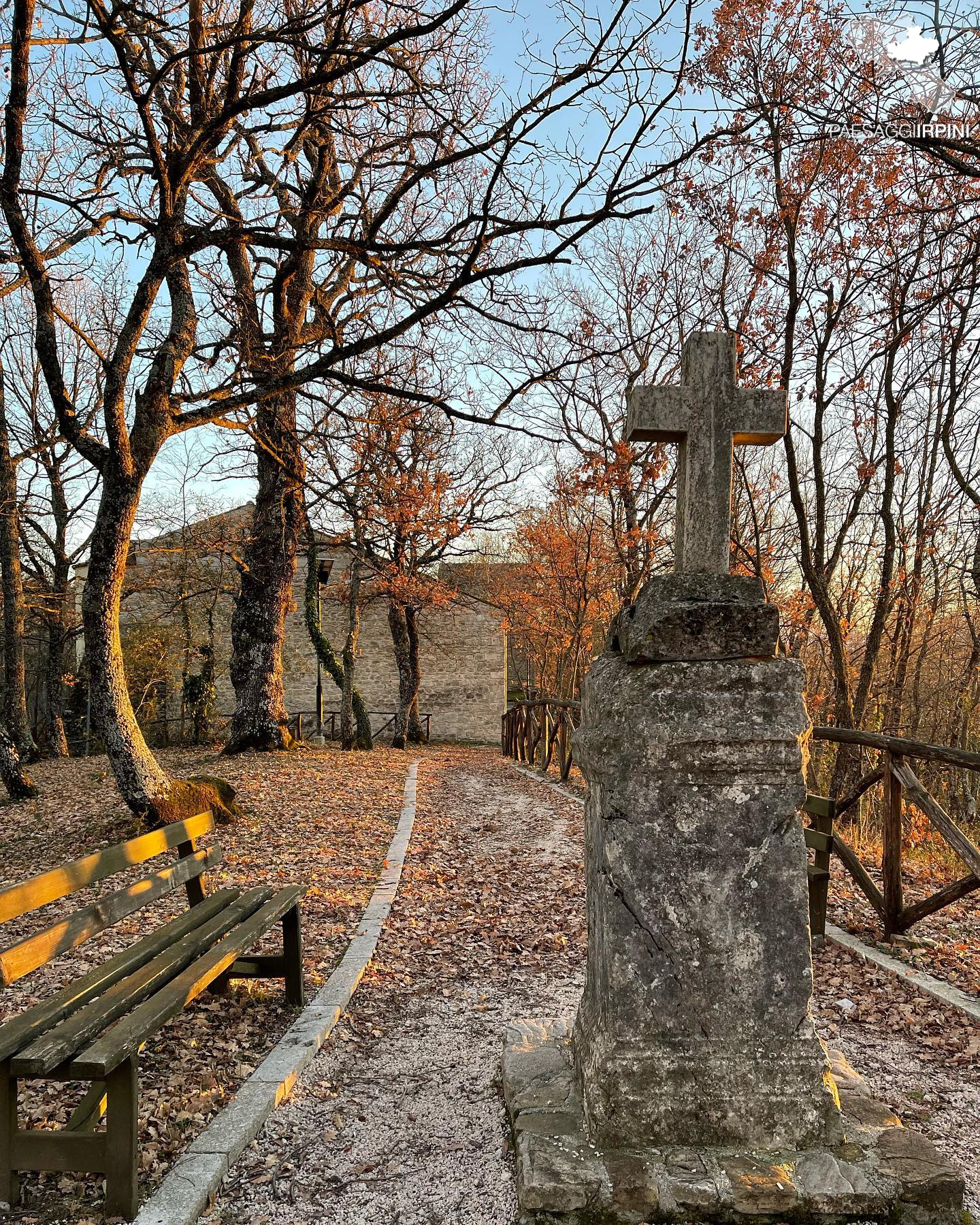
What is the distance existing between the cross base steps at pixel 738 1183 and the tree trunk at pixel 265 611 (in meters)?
12.0

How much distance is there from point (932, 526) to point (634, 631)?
409 inches

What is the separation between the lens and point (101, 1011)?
2715mm

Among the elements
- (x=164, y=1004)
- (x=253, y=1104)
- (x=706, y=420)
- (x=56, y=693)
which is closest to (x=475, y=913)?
(x=253, y=1104)

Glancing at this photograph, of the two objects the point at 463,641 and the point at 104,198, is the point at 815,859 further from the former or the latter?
the point at 463,641

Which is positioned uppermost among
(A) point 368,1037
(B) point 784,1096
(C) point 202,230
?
(C) point 202,230

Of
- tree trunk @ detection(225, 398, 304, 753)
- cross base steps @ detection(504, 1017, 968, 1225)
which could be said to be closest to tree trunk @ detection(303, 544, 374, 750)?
tree trunk @ detection(225, 398, 304, 753)

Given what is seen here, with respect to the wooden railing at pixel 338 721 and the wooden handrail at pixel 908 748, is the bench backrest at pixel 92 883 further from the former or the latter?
the wooden railing at pixel 338 721

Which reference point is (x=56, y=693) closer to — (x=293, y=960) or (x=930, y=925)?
(x=293, y=960)

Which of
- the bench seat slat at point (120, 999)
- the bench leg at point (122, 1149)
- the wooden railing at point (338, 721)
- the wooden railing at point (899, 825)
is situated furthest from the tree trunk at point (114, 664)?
the wooden railing at point (338, 721)

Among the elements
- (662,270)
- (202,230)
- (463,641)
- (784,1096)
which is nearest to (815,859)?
(784,1096)

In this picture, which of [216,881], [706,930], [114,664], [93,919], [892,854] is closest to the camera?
[706,930]

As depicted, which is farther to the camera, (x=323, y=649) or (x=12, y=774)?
(x=323, y=649)

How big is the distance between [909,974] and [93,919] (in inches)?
159

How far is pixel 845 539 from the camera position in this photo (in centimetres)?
1235
